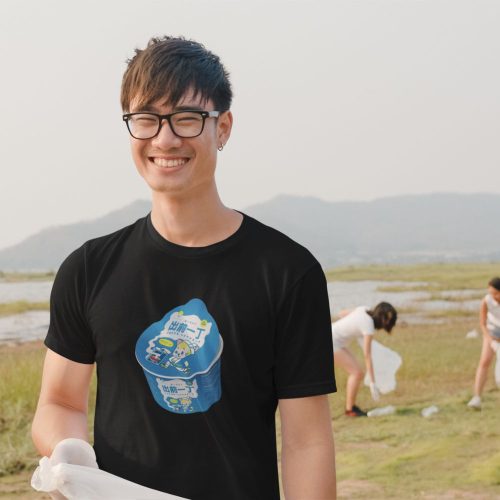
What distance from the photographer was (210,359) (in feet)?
7.35

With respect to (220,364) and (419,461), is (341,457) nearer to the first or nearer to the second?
(419,461)

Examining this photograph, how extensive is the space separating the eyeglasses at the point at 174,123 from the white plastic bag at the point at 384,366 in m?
9.38

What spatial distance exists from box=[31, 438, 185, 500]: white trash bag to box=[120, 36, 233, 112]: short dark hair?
2.83 ft

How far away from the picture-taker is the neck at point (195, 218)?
230cm

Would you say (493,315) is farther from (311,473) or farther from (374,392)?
(311,473)

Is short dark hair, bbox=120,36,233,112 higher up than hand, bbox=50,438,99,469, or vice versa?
short dark hair, bbox=120,36,233,112

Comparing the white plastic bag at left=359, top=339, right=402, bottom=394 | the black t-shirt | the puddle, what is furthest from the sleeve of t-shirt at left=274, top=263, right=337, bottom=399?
the puddle

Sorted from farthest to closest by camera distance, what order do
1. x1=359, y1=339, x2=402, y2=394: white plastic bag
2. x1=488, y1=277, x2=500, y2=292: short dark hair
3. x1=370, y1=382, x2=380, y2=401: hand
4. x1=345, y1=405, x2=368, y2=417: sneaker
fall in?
1. x1=359, y1=339, x2=402, y2=394: white plastic bag
2. x1=370, y1=382, x2=380, y2=401: hand
3. x1=345, y1=405, x2=368, y2=417: sneaker
4. x1=488, y1=277, x2=500, y2=292: short dark hair

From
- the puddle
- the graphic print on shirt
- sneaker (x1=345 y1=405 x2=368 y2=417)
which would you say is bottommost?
the puddle

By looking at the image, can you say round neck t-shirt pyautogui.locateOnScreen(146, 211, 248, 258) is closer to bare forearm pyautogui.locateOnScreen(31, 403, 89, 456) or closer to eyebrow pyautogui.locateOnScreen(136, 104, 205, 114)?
eyebrow pyautogui.locateOnScreen(136, 104, 205, 114)

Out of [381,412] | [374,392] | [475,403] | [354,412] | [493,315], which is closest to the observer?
[493,315]

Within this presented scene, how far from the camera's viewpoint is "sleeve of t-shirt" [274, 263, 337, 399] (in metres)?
2.22

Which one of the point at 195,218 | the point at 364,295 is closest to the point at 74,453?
the point at 195,218

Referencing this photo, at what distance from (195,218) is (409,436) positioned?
7528 mm
